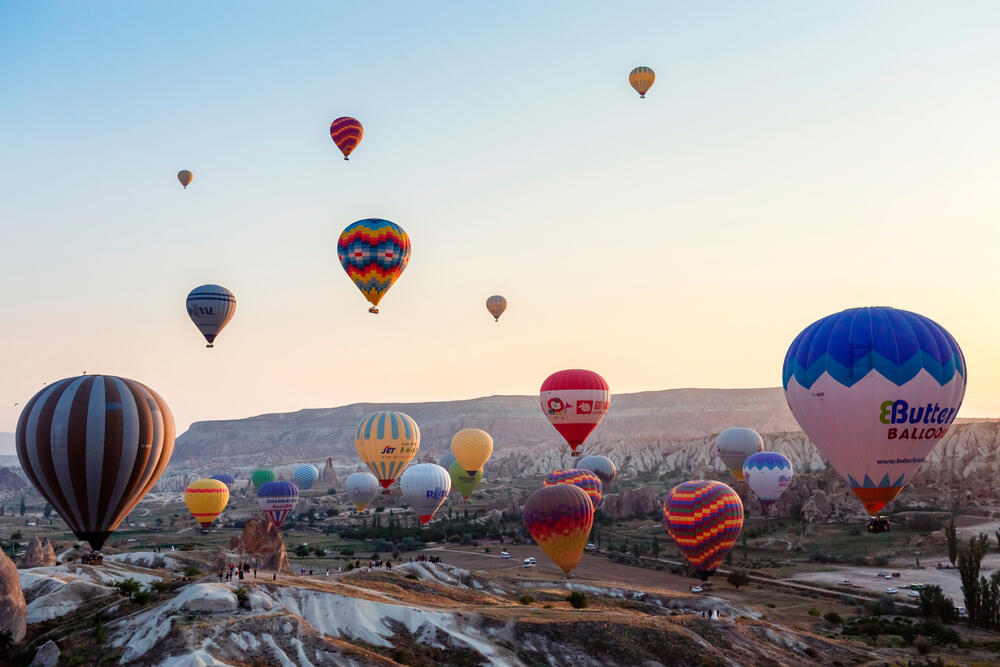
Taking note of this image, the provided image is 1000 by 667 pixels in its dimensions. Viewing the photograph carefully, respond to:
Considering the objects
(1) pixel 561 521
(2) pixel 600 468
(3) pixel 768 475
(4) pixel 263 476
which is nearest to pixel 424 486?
(1) pixel 561 521

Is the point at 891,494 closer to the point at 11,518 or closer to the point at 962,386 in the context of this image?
the point at 962,386

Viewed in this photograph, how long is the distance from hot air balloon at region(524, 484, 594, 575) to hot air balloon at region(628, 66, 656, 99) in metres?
29.6

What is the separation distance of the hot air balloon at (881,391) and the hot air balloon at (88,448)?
107ft

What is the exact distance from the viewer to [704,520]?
5816 cm

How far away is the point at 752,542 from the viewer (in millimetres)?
86500

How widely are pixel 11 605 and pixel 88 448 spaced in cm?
742

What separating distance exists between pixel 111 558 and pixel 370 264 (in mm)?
30641

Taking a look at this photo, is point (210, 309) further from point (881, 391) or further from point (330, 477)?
point (330, 477)

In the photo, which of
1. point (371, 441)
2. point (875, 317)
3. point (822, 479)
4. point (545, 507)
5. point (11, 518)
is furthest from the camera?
point (11, 518)

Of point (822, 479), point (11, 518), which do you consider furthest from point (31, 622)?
point (11, 518)

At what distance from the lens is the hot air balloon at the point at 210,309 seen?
6481 cm

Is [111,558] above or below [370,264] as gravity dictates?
below

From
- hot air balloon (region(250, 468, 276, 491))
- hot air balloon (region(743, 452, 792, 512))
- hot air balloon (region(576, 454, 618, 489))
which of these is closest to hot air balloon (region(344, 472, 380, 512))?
hot air balloon (region(250, 468, 276, 491))

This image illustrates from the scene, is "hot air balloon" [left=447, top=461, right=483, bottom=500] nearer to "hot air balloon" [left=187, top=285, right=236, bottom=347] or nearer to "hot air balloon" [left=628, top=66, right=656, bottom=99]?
"hot air balloon" [left=187, top=285, right=236, bottom=347]
